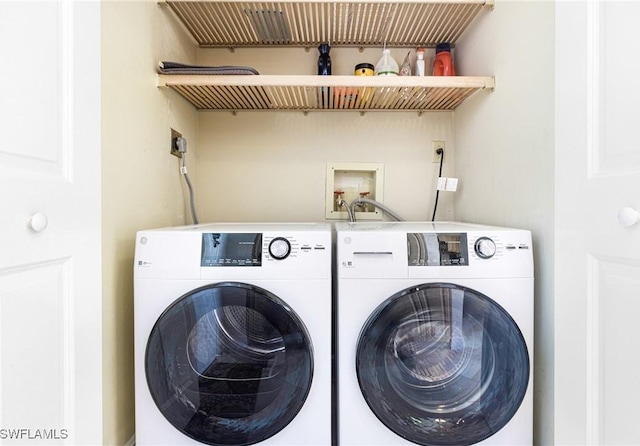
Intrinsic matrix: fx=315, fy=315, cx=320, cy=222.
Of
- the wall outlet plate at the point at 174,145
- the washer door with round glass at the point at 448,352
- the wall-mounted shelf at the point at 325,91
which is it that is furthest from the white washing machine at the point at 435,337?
the wall outlet plate at the point at 174,145

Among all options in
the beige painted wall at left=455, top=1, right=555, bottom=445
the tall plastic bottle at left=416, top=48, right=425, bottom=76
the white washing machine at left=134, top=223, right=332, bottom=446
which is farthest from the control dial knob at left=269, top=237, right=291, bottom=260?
the tall plastic bottle at left=416, top=48, right=425, bottom=76

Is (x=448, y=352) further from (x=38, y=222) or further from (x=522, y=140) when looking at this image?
(x=38, y=222)

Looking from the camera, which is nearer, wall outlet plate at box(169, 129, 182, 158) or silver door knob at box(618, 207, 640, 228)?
silver door knob at box(618, 207, 640, 228)

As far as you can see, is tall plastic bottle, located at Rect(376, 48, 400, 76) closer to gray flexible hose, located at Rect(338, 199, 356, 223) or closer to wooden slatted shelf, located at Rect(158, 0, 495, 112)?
wooden slatted shelf, located at Rect(158, 0, 495, 112)

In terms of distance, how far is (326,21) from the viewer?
1466 mm

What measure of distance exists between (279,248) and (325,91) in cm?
83

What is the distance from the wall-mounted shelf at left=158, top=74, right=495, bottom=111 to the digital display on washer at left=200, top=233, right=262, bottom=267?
0.68 meters

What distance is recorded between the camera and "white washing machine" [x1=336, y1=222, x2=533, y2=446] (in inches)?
36.8

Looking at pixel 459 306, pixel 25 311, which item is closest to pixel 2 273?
pixel 25 311

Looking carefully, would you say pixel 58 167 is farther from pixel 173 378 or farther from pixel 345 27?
pixel 345 27

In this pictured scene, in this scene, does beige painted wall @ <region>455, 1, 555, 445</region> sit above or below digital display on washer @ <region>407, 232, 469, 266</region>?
above

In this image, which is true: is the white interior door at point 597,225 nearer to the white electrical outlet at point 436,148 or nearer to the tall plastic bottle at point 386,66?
the tall plastic bottle at point 386,66

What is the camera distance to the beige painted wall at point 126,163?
0.95 m

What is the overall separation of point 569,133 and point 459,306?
55 cm
